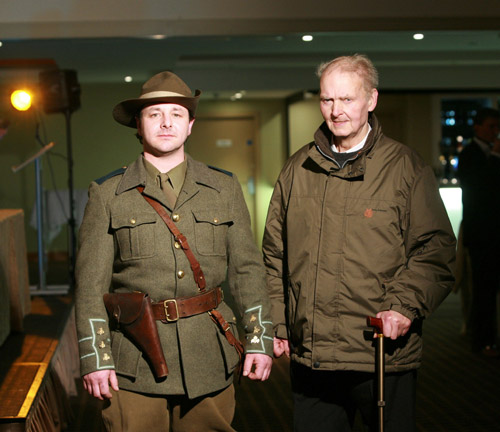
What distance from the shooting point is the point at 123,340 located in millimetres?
2238

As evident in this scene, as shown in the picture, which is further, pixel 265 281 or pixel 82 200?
pixel 82 200

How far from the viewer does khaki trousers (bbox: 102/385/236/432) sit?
7.29 ft

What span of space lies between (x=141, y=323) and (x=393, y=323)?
685 mm

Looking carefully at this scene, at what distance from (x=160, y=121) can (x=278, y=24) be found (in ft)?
11.6

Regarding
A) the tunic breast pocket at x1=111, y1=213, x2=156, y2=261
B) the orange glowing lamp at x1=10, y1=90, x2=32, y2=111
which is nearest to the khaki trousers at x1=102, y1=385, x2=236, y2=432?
the tunic breast pocket at x1=111, y1=213, x2=156, y2=261

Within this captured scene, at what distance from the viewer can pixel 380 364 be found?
2.20m

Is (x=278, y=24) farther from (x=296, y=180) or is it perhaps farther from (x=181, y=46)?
(x=296, y=180)

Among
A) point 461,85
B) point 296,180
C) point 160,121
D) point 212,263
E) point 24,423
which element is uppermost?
point 461,85

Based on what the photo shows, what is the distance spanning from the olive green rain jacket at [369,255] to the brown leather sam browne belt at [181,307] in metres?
0.27

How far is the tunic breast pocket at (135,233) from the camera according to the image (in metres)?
2.22

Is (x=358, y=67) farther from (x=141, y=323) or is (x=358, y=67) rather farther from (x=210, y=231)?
(x=141, y=323)

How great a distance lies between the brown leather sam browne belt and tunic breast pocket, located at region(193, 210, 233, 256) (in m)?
0.12

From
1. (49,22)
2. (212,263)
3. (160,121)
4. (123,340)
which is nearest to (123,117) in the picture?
(160,121)

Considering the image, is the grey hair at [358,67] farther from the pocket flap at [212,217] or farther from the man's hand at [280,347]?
the man's hand at [280,347]
